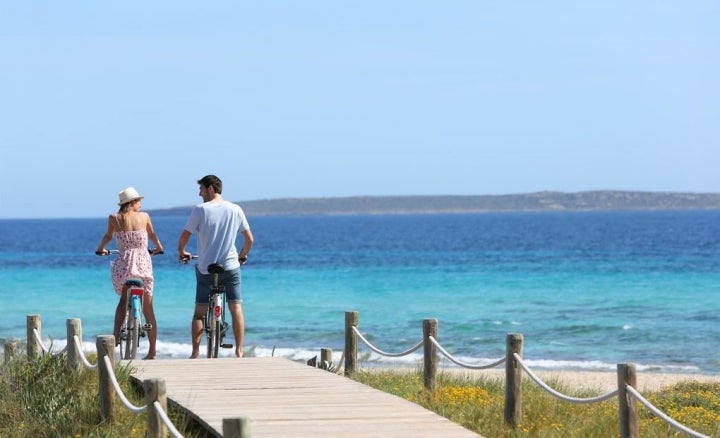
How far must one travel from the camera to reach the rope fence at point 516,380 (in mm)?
8508

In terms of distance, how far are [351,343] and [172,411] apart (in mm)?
4100

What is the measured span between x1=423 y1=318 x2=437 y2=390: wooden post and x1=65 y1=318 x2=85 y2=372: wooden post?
333 centimetres

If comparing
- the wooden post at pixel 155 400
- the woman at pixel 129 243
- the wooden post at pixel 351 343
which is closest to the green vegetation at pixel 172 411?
the wooden post at pixel 155 400

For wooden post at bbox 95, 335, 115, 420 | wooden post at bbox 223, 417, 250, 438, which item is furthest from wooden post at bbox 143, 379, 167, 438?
wooden post at bbox 223, 417, 250, 438

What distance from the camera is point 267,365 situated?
12.4m

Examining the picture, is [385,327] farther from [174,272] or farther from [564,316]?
[174,272]

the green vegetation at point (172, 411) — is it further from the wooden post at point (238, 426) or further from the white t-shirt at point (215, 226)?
the wooden post at point (238, 426)

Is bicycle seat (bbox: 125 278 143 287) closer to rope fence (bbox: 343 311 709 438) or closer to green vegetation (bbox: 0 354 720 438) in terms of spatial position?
green vegetation (bbox: 0 354 720 438)

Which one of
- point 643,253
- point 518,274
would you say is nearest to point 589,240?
point 643,253

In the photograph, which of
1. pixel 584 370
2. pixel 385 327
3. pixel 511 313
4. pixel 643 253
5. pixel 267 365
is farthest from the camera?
pixel 643 253

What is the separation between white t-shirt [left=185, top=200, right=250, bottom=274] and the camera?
41.4 feet

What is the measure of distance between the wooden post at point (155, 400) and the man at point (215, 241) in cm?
409

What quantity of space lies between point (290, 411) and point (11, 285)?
46.6m

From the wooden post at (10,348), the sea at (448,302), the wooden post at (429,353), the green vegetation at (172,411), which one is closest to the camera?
the green vegetation at (172,411)
